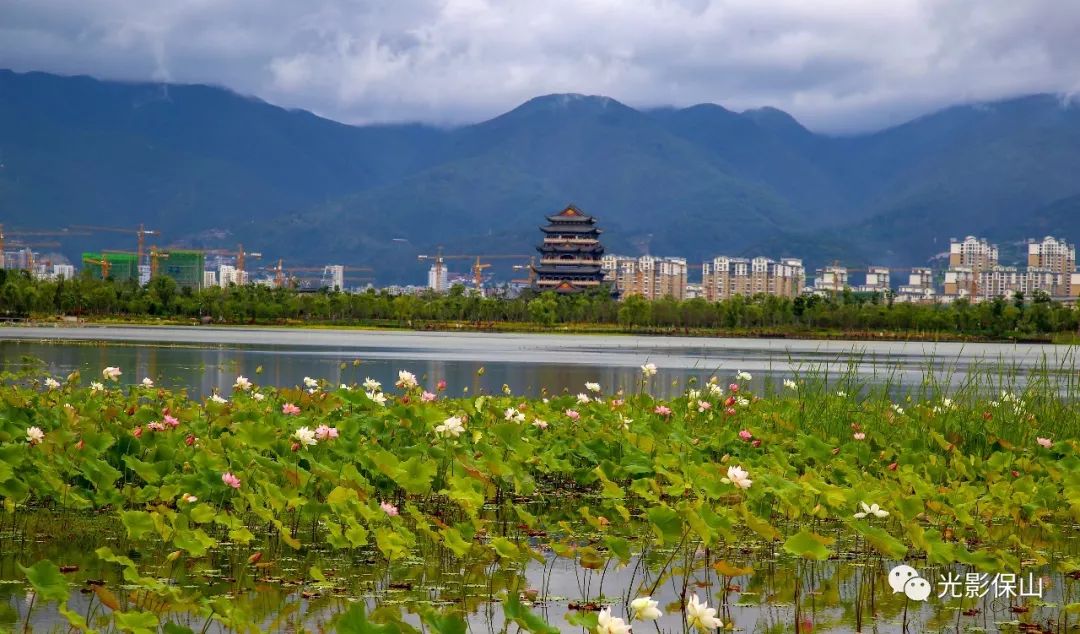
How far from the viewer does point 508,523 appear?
7551mm

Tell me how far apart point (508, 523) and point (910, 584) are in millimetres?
2601

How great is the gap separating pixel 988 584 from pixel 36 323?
74104 mm

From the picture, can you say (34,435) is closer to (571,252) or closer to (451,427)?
(451,427)

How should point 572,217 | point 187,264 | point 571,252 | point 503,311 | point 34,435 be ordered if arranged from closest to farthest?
1. point 34,435
2. point 503,311
3. point 571,252
4. point 572,217
5. point 187,264

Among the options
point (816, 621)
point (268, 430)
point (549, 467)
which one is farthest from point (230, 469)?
point (816, 621)

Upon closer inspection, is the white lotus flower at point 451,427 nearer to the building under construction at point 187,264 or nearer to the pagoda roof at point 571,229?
the pagoda roof at point 571,229

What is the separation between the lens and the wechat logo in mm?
5586

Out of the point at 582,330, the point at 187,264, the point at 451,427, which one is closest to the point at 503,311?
the point at 582,330

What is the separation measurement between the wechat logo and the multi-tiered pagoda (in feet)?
416

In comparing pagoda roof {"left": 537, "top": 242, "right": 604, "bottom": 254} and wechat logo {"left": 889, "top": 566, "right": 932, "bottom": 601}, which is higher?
pagoda roof {"left": 537, "top": 242, "right": 604, "bottom": 254}

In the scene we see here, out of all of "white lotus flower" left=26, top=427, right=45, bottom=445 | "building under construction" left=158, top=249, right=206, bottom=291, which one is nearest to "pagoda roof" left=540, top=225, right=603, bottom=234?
"building under construction" left=158, top=249, right=206, bottom=291

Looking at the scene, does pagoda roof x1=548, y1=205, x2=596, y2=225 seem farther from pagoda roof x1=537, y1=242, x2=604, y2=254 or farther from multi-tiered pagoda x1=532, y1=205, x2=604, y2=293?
pagoda roof x1=537, y1=242, x2=604, y2=254

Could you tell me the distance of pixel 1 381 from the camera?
13.2 m

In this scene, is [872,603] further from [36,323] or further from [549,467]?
[36,323]
